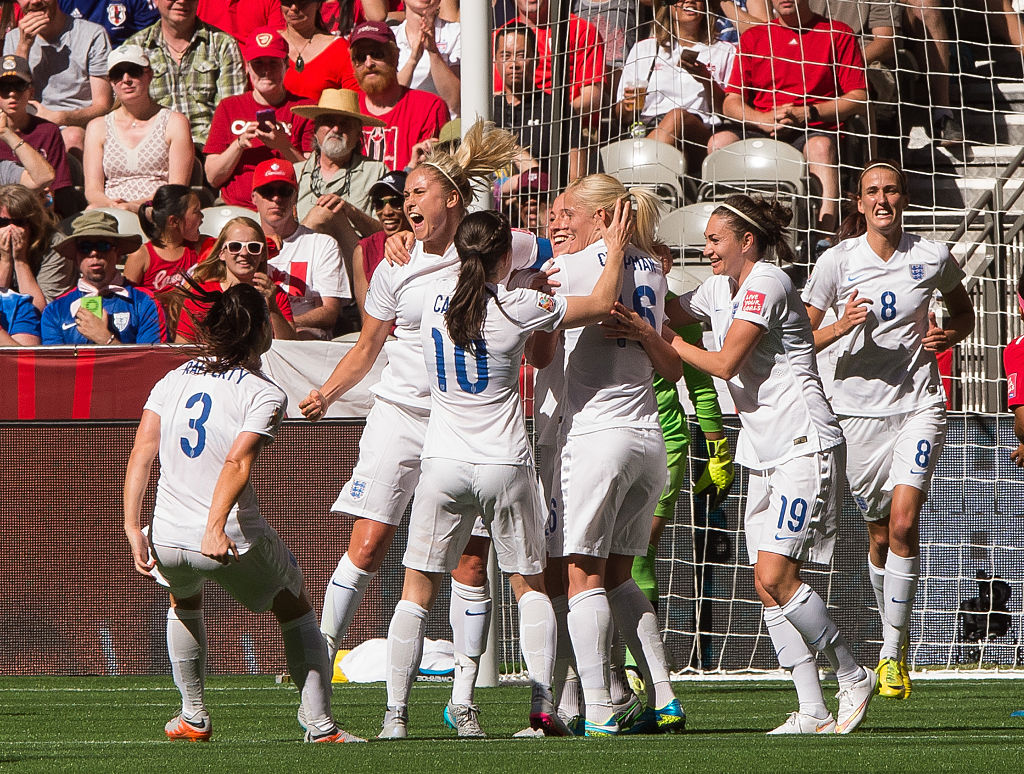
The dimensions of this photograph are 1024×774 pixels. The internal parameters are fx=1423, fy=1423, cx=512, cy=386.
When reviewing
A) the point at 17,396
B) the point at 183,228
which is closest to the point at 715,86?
the point at 183,228

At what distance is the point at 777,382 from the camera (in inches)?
218

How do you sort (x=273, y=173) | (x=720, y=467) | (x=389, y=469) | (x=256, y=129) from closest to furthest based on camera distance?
(x=389, y=469), (x=720, y=467), (x=273, y=173), (x=256, y=129)

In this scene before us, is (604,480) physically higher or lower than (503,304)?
lower

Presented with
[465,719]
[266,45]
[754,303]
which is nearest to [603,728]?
[465,719]

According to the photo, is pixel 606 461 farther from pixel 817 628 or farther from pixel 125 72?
pixel 125 72

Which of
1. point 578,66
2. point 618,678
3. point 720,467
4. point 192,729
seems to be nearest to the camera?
point 192,729

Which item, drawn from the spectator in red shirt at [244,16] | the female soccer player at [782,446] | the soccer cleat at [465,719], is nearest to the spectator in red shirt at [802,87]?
the female soccer player at [782,446]

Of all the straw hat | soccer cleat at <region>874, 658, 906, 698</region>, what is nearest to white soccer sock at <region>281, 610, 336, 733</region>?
soccer cleat at <region>874, 658, 906, 698</region>

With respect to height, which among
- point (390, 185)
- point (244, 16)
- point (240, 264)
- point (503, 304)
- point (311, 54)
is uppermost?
point (244, 16)

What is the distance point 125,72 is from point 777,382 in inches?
344

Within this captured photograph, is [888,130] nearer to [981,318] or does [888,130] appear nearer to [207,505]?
[981,318]

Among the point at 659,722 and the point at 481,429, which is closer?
the point at 481,429

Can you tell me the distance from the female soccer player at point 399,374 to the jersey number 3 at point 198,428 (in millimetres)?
547

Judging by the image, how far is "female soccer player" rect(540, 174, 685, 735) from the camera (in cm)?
530
